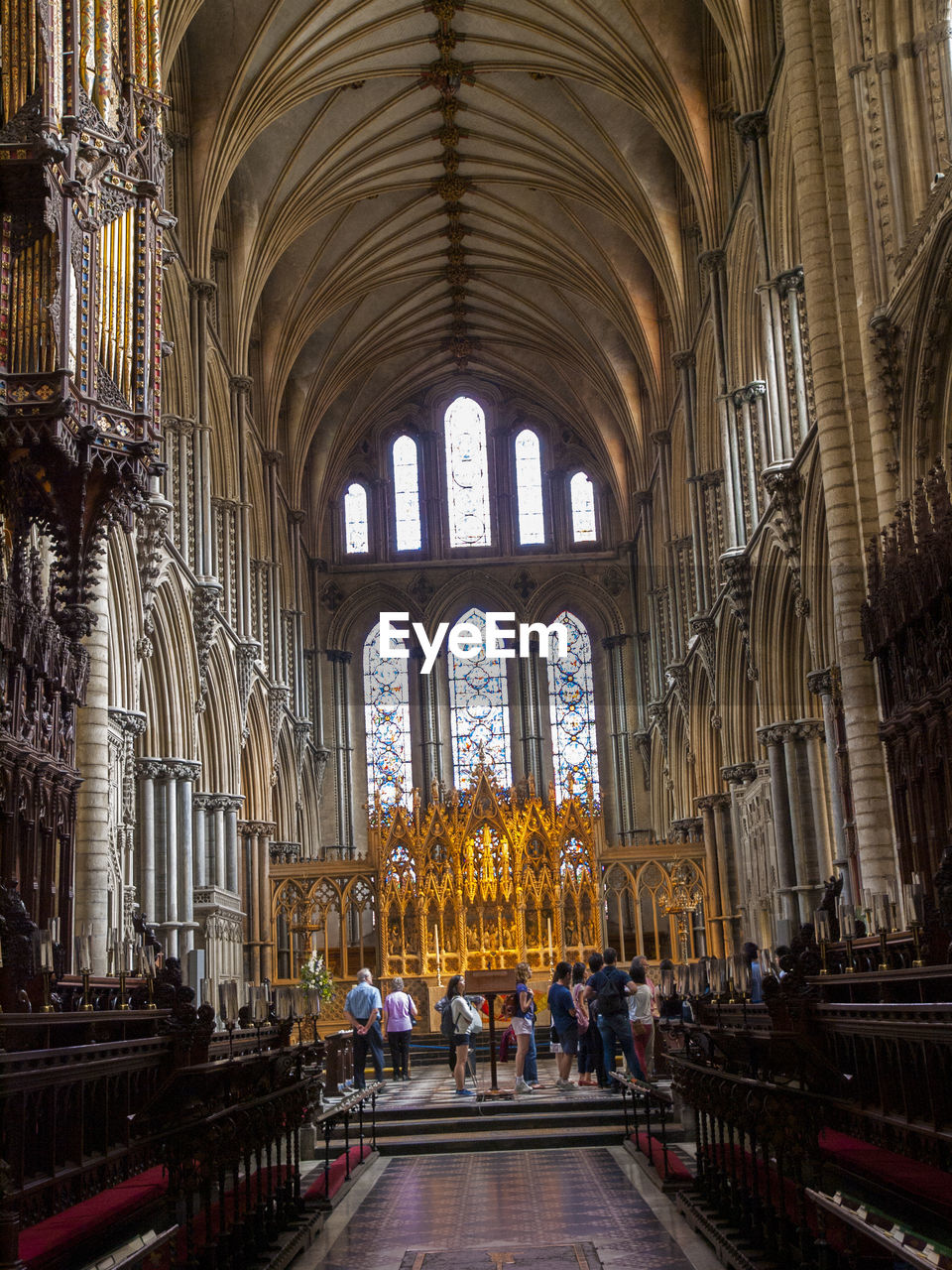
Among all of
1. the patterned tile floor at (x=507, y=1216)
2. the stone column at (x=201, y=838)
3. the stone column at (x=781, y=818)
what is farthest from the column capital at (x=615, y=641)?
the patterned tile floor at (x=507, y=1216)

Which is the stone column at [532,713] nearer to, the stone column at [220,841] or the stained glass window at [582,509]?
the stained glass window at [582,509]

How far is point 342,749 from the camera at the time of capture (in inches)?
1502

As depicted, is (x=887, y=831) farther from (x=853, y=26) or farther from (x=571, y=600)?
(x=571, y=600)

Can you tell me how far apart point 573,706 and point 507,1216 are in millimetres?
29477

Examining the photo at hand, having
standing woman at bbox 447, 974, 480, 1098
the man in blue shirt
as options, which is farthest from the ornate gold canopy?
standing woman at bbox 447, 974, 480, 1098

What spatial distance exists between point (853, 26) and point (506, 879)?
1583 cm


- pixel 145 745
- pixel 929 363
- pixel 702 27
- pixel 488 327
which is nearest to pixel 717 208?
pixel 702 27

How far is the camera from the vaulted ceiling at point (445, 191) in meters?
24.2

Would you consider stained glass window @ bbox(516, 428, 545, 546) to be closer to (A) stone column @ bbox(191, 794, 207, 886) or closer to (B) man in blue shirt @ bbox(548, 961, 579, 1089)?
(A) stone column @ bbox(191, 794, 207, 886)

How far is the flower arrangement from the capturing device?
2409cm

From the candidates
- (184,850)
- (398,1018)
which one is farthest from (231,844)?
(398,1018)

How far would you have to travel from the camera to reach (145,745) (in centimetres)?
2141

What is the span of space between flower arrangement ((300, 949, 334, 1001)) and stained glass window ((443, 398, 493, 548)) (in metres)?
17.0

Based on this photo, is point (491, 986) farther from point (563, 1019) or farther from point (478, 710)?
point (478, 710)
